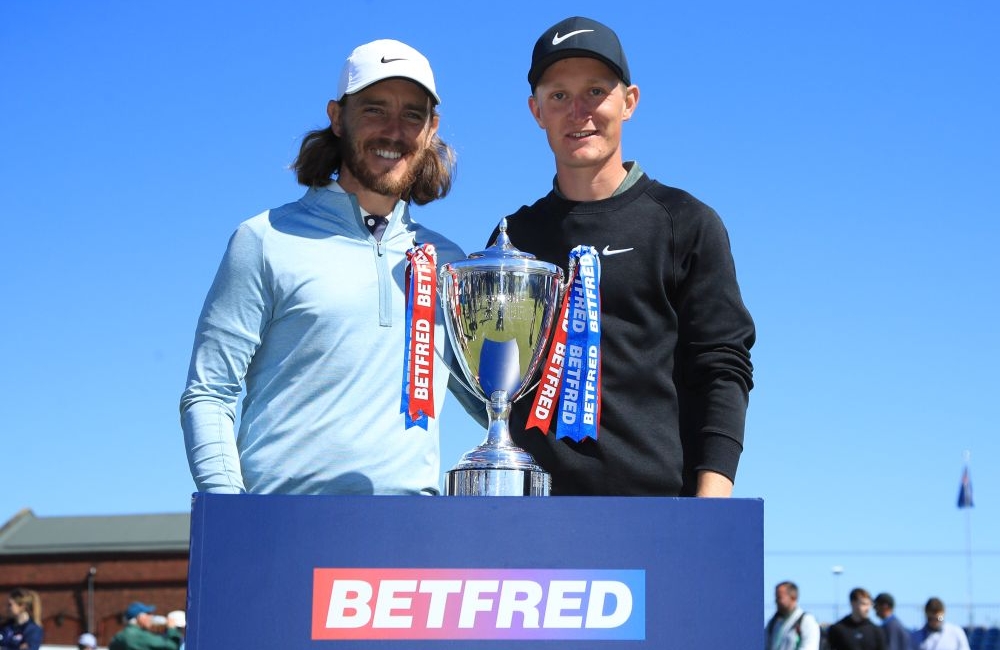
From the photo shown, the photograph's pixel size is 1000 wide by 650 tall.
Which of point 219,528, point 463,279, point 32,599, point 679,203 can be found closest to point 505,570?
point 219,528

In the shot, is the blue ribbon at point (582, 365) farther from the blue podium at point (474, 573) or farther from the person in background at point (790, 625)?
the person in background at point (790, 625)

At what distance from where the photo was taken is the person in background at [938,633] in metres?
11.1

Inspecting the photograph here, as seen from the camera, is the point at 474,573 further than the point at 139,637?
No

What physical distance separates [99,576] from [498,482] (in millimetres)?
47811

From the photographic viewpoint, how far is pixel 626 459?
2930 mm

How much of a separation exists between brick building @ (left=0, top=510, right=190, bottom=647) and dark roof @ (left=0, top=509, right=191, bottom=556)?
5cm

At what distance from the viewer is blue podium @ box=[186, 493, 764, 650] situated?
226cm

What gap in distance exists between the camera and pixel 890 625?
1100cm

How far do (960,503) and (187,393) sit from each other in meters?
29.1

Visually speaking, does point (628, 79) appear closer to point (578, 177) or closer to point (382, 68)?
point (578, 177)

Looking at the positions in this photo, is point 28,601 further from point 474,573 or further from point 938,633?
point 474,573

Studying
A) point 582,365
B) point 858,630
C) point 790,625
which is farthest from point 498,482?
point 858,630

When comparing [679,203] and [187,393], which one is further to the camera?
[679,203]

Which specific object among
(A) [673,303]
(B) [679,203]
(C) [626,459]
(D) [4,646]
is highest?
(B) [679,203]
